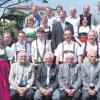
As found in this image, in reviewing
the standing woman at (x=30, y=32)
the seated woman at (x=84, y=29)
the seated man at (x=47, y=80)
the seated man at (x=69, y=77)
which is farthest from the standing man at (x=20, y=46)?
the seated woman at (x=84, y=29)

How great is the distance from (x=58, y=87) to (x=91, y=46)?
53.6 inches

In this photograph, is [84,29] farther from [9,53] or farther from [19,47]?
[9,53]

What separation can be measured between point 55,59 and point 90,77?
127 cm

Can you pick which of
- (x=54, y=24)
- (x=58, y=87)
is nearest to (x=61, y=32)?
(x=54, y=24)

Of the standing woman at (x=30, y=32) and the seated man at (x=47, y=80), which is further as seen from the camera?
the standing woman at (x=30, y=32)

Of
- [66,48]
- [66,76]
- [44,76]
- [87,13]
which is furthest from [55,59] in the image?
[87,13]

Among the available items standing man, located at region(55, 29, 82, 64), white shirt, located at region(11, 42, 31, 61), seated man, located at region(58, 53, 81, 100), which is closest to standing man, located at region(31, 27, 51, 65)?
white shirt, located at region(11, 42, 31, 61)

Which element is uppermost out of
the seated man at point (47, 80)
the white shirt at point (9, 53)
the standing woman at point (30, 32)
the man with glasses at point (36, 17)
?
the man with glasses at point (36, 17)

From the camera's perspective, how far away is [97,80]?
1039 centimetres

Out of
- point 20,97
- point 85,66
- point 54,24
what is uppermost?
point 54,24

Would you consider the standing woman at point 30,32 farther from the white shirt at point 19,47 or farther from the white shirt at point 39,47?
the white shirt at point 39,47

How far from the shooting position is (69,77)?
34.2ft

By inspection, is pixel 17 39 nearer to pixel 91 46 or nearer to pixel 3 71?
pixel 91 46

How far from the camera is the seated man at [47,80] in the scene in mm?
10391
